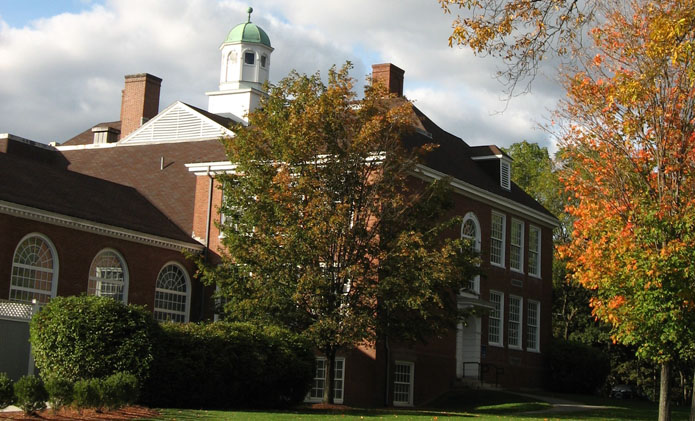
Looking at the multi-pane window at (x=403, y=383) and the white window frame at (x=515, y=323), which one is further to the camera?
the white window frame at (x=515, y=323)

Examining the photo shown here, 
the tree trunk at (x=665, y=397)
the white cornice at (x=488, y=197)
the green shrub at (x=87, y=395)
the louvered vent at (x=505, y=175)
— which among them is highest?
the louvered vent at (x=505, y=175)

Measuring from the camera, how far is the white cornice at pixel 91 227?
26.5m

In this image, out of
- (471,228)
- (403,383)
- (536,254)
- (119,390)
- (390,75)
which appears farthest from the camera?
(536,254)

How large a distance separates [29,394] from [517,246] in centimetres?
2553

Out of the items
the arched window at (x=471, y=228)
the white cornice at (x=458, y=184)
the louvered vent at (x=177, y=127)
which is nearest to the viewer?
the white cornice at (x=458, y=184)

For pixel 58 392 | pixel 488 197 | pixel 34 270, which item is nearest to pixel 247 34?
pixel 488 197

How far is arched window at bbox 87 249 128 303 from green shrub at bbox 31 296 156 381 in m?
9.18

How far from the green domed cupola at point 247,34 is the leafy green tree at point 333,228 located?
69.4ft

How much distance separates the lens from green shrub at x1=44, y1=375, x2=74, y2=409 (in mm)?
16250

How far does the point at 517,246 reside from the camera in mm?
38000

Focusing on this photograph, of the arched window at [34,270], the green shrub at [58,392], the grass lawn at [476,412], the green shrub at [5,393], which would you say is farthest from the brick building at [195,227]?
the green shrub at [5,393]

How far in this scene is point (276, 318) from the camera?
958 inches

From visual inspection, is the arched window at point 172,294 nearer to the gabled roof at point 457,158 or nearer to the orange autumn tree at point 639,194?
the gabled roof at point 457,158

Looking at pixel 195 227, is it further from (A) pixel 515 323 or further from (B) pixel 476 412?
(A) pixel 515 323
